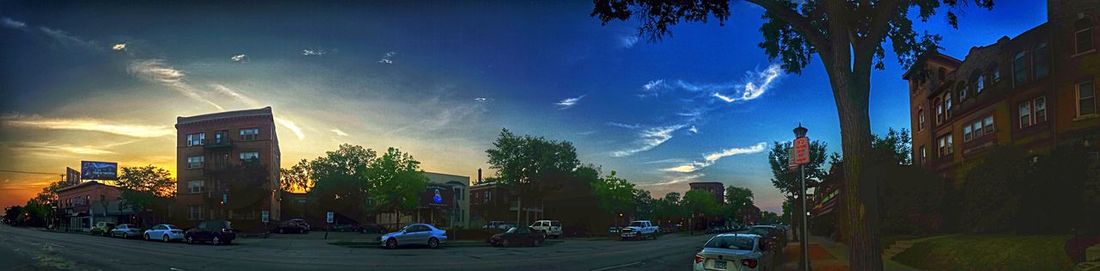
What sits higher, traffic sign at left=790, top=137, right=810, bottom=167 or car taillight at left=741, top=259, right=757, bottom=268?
traffic sign at left=790, top=137, right=810, bottom=167

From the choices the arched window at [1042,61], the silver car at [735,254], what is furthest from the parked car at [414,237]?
the arched window at [1042,61]

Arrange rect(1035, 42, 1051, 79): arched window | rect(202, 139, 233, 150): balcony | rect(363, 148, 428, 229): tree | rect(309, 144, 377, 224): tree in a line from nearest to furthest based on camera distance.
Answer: rect(1035, 42, 1051, 79): arched window, rect(363, 148, 428, 229): tree, rect(202, 139, 233, 150): balcony, rect(309, 144, 377, 224): tree

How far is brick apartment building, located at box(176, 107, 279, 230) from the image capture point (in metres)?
63.0

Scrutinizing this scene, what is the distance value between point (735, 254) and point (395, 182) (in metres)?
50.6

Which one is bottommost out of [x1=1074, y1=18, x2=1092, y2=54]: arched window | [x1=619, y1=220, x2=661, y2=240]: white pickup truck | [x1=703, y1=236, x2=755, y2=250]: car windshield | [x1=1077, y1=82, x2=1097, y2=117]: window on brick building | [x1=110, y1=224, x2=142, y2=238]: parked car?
[x1=619, y1=220, x2=661, y2=240]: white pickup truck

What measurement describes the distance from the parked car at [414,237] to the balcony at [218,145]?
40148mm

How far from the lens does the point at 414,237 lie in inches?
1362

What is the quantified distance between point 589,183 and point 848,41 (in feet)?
207

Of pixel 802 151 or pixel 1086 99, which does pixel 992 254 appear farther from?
pixel 1086 99

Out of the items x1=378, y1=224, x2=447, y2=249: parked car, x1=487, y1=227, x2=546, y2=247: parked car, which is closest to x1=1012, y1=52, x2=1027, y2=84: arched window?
x1=487, y1=227, x2=546, y2=247: parked car

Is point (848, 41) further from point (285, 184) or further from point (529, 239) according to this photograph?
point (285, 184)

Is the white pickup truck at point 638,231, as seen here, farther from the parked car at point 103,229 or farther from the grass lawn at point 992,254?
the parked car at point 103,229

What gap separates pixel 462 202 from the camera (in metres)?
87.4

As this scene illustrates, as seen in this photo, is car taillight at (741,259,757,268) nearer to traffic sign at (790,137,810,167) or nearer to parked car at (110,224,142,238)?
traffic sign at (790,137,810,167)
